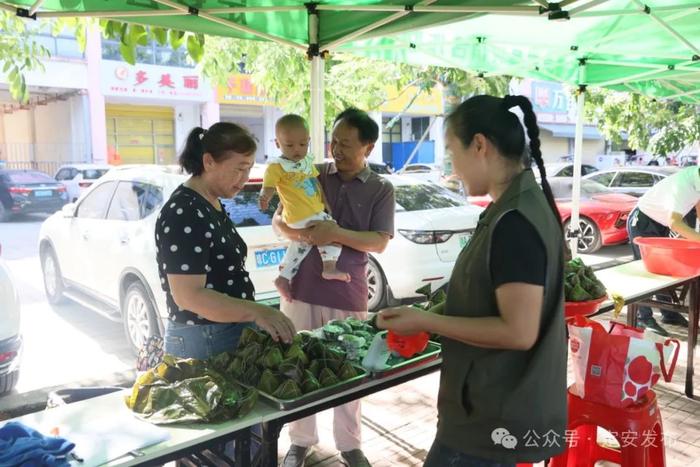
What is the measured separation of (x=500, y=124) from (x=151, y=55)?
1852 centimetres

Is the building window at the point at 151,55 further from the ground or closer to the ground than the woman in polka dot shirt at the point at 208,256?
further from the ground

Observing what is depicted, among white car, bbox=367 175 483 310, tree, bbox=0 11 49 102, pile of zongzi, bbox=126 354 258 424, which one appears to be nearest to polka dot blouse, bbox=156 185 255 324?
pile of zongzi, bbox=126 354 258 424

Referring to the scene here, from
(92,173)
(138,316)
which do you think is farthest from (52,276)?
(92,173)

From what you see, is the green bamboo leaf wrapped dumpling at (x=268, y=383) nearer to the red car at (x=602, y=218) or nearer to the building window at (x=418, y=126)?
the red car at (x=602, y=218)

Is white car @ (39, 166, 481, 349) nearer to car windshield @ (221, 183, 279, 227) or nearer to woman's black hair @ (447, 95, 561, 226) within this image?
car windshield @ (221, 183, 279, 227)

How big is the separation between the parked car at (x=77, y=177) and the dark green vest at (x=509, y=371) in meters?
14.0

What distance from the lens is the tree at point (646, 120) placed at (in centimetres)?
1269

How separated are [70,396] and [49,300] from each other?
15.3 feet

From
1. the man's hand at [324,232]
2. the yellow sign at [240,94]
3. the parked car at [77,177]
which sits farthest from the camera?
the yellow sign at [240,94]

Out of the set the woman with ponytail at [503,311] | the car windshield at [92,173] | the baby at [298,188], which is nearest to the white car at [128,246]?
the baby at [298,188]

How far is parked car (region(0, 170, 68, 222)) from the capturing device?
42.8 ft

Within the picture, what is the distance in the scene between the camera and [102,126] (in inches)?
687

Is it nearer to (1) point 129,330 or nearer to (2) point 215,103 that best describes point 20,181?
(2) point 215,103

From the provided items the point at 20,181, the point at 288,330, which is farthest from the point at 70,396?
the point at 20,181
